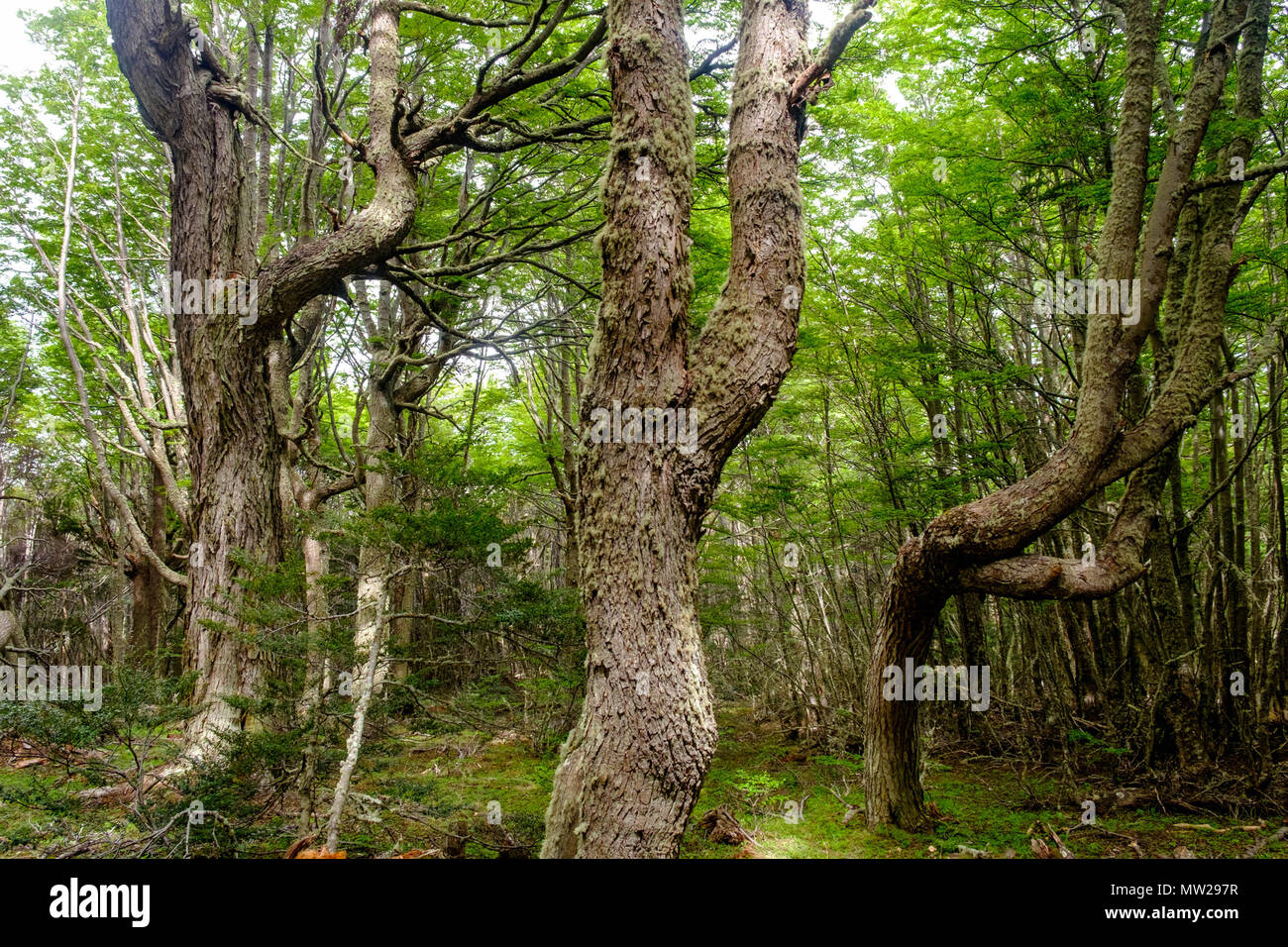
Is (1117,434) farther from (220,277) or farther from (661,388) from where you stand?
(220,277)

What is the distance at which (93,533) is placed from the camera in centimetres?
1103

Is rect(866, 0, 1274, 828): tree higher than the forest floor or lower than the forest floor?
higher

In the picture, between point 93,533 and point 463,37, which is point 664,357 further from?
point 93,533

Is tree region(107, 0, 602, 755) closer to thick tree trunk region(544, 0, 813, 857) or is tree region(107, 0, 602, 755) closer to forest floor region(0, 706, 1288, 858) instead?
forest floor region(0, 706, 1288, 858)

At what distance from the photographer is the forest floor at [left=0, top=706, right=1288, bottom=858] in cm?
306

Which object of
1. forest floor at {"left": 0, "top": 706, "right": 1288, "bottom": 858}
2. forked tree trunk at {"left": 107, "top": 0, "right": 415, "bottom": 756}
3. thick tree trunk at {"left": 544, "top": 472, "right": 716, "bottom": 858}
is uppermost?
forked tree trunk at {"left": 107, "top": 0, "right": 415, "bottom": 756}

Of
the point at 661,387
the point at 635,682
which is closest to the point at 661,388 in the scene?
the point at 661,387

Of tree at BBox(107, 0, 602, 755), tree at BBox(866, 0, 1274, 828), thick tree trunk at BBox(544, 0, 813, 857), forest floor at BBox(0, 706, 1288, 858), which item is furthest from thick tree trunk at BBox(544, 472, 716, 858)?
tree at BBox(107, 0, 602, 755)

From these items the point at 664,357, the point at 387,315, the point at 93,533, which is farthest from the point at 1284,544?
the point at 93,533

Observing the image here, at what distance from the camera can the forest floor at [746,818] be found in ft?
Result: 10.0

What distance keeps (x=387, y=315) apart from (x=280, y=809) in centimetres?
704

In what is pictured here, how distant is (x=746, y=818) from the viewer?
4.59 meters

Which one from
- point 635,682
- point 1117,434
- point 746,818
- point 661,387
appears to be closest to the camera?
point 635,682

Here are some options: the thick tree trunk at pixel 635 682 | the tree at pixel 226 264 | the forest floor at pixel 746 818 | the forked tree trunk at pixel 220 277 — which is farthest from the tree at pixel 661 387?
the forked tree trunk at pixel 220 277
